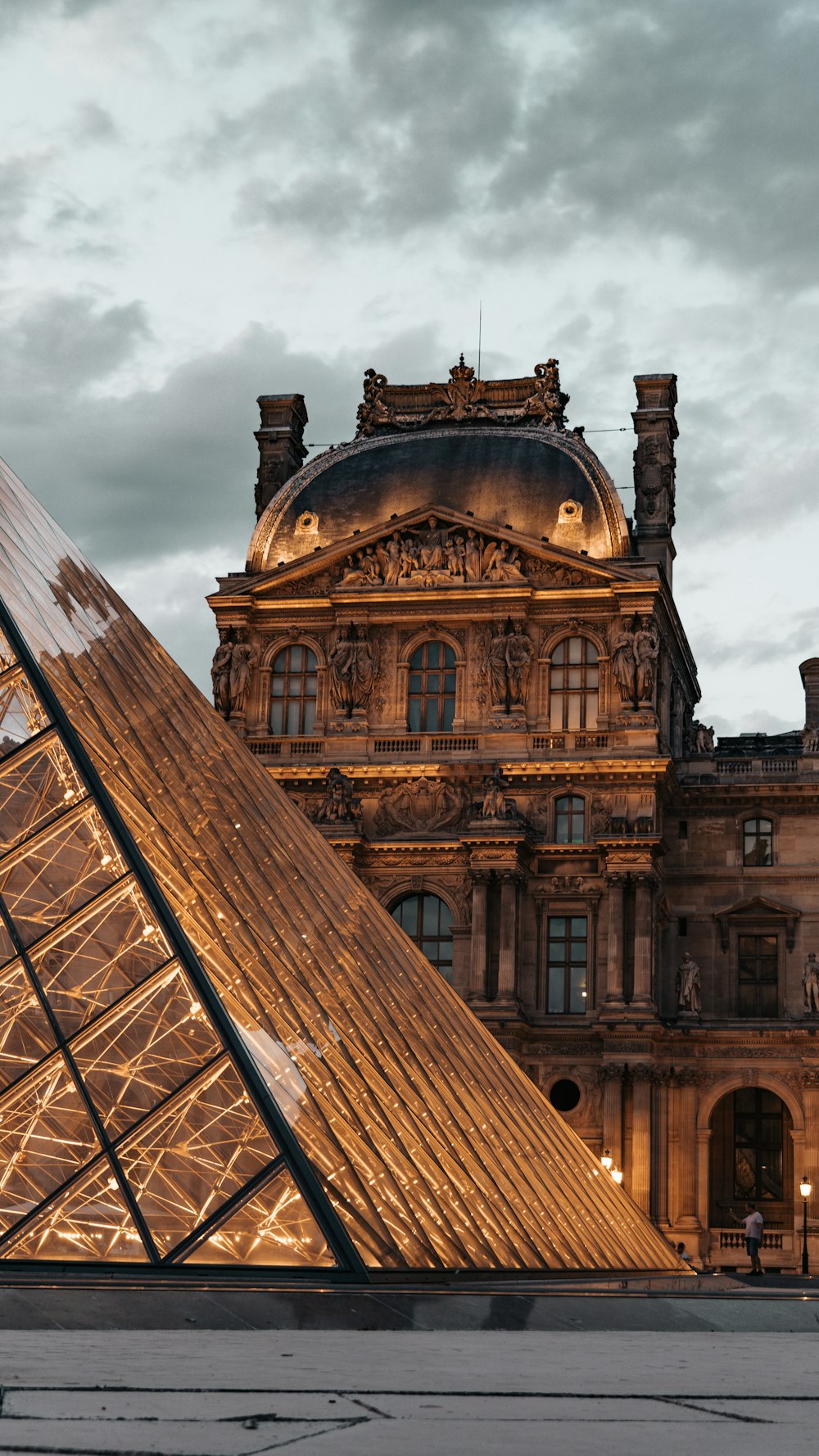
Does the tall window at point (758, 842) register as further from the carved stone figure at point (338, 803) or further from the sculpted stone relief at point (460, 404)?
the sculpted stone relief at point (460, 404)

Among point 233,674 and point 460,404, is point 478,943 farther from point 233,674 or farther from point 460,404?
point 460,404

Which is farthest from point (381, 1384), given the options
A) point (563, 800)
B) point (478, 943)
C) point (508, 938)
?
point (563, 800)

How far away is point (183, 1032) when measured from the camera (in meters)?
12.0

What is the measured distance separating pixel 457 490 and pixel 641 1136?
16.8m

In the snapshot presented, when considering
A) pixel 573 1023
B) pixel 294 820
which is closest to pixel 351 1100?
pixel 294 820

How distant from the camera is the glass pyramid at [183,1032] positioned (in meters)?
11.1

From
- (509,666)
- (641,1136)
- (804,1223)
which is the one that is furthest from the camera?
(509,666)

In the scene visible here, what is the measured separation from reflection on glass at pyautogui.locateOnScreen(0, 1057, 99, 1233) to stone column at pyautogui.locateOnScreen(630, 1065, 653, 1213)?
3207 centimetres

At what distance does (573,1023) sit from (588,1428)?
3848 centimetres

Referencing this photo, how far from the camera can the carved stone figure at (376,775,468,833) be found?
45250 millimetres

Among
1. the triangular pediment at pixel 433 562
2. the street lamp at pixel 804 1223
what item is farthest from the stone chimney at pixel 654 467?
the street lamp at pixel 804 1223

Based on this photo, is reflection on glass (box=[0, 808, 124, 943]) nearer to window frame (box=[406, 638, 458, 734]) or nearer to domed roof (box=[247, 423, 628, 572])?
window frame (box=[406, 638, 458, 734])

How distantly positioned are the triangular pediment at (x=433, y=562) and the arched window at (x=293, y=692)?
161cm

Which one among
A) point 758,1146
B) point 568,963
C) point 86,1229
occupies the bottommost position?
point 86,1229
